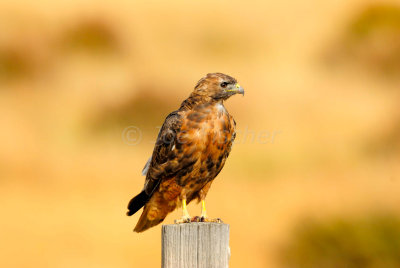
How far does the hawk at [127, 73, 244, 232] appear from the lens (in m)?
4.91

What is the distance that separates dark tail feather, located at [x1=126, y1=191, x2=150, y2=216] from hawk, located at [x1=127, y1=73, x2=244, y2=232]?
22 millimetres

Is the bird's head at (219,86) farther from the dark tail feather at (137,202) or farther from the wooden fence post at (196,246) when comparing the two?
the wooden fence post at (196,246)

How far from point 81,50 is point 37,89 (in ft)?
5.90

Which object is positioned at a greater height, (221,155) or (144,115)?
(144,115)

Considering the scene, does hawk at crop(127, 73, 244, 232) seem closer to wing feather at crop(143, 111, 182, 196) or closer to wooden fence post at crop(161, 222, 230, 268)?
wing feather at crop(143, 111, 182, 196)

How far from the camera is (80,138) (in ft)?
43.0

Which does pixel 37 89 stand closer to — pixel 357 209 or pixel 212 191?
pixel 212 191

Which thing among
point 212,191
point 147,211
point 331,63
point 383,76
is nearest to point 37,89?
point 212,191

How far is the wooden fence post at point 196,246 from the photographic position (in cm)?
368

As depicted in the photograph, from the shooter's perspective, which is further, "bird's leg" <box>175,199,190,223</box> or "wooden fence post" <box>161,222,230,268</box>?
"bird's leg" <box>175,199,190,223</box>

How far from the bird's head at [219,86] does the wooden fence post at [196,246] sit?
58.9 inches

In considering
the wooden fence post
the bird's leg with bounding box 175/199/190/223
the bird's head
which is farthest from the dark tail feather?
the wooden fence post

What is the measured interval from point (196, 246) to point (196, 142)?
1352mm

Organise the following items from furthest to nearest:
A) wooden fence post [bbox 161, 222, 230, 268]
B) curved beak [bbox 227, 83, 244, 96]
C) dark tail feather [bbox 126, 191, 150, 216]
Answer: dark tail feather [bbox 126, 191, 150, 216] < curved beak [bbox 227, 83, 244, 96] < wooden fence post [bbox 161, 222, 230, 268]
